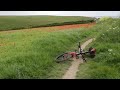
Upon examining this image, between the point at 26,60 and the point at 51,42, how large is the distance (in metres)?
5.54

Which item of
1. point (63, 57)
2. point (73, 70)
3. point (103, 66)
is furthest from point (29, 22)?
point (103, 66)

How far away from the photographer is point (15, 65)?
10672 mm

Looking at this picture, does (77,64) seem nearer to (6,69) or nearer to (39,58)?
(39,58)

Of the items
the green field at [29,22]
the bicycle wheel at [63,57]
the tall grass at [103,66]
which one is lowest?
the green field at [29,22]

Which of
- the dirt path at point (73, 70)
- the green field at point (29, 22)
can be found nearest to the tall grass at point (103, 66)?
the dirt path at point (73, 70)

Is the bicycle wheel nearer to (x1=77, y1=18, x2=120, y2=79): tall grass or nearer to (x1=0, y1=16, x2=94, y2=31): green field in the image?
(x1=77, y1=18, x2=120, y2=79): tall grass

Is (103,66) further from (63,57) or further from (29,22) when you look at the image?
(29,22)

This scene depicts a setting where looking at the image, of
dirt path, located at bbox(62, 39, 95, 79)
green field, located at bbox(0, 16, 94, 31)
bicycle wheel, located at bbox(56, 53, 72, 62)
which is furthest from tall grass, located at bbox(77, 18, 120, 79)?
green field, located at bbox(0, 16, 94, 31)

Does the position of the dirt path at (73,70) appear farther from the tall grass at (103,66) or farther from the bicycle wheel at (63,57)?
the bicycle wheel at (63,57)
